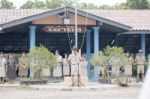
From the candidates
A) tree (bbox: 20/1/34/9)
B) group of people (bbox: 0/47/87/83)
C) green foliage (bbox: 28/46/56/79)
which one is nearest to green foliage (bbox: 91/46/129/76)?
group of people (bbox: 0/47/87/83)

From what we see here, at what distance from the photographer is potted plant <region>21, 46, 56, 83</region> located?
18.5 metres

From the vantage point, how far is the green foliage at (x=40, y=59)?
18.4m

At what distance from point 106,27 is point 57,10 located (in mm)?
2818

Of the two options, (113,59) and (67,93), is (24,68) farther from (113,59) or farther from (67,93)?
(67,93)

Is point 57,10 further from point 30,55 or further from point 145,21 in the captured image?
point 145,21

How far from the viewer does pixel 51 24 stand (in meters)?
20.9

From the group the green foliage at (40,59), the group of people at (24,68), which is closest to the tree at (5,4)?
the group of people at (24,68)

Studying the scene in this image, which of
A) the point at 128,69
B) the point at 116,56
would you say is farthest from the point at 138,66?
the point at 116,56

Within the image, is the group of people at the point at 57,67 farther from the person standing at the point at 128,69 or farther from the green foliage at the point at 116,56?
the green foliage at the point at 116,56

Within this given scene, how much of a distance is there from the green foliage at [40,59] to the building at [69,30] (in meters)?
2.06

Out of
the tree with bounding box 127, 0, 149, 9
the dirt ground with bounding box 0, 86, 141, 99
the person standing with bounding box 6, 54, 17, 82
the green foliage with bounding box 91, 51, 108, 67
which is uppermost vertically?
the tree with bounding box 127, 0, 149, 9

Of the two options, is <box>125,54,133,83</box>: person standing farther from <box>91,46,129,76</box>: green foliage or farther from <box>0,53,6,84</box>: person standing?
<box>0,53,6,84</box>: person standing

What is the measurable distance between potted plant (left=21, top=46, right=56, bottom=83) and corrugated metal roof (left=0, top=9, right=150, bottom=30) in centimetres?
448

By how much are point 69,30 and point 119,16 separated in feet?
18.7
